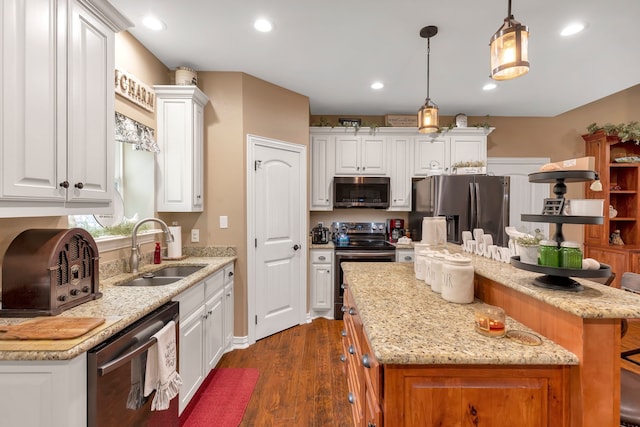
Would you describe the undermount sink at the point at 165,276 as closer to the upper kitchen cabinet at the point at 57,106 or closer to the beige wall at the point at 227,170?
the beige wall at the point at 227,170

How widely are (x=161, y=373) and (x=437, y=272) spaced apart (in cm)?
145

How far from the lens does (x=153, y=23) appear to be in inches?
88.4

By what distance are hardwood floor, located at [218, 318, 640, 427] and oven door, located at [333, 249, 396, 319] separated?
259 mm

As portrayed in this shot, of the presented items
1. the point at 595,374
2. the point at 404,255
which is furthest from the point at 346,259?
the point at 595,374

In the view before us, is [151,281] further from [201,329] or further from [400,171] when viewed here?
[400,171]

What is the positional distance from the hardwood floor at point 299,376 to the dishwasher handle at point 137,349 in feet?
3.36

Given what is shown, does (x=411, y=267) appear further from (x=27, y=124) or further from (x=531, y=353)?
(x=27, y=124)

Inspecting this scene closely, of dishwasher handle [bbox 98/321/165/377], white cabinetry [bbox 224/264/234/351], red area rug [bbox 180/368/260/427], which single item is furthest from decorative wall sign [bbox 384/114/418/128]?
dishwasher handle [bbox 98/321/165/377]

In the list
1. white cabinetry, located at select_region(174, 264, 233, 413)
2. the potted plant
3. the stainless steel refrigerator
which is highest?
the stainless steel refrigerator

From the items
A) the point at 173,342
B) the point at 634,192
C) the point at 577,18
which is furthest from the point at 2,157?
the point at 634,192

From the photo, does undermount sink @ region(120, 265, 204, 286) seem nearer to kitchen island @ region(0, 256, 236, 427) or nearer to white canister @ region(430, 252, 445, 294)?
kitchen island @ region(0, 256, 236, 427)

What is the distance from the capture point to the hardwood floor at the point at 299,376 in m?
2.05

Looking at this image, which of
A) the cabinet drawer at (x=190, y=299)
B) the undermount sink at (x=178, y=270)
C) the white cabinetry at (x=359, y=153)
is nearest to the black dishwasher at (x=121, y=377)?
the cabinet drawer at (x=190, y=299)

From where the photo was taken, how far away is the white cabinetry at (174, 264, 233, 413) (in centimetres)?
193
